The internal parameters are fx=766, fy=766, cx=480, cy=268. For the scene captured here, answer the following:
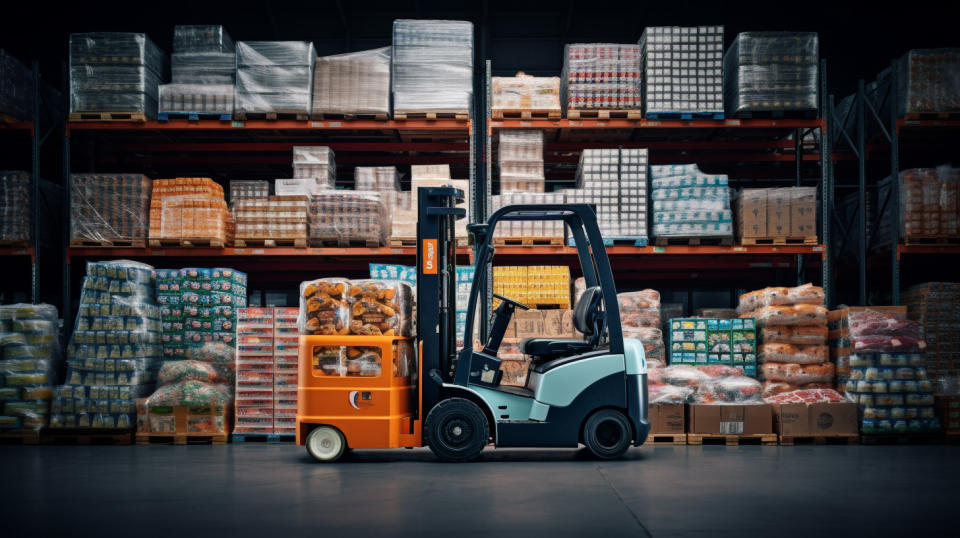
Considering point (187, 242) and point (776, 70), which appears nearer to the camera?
point (187, 242)

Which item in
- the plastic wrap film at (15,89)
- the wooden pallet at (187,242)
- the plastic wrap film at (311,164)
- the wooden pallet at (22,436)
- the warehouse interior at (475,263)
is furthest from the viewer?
the plastic wrap film at (311,164)

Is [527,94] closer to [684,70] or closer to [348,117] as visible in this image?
[684,70]

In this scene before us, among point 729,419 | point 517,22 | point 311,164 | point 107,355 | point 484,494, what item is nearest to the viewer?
point 484,494

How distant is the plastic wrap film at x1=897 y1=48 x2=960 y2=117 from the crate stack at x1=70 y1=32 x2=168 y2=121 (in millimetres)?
10303

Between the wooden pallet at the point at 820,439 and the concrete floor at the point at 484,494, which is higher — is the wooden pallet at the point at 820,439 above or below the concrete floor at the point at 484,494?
below

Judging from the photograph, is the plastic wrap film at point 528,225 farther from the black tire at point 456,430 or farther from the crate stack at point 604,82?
the black tire at point 456,430

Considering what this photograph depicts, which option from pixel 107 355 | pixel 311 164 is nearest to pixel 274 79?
pixel 311 164

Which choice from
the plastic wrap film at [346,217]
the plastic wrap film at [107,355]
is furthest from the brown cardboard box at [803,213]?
the plastic wrap film at [107,355]

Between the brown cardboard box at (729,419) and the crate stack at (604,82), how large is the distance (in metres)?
4.17

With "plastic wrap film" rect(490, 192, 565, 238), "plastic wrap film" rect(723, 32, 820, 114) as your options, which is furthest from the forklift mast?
"plastic wrap film" rect(723, 32, 820, 114)

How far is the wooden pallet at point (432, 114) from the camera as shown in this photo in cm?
1041

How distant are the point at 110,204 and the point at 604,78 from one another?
6.86 m

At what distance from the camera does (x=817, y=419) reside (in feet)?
27.7

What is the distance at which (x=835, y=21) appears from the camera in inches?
550
